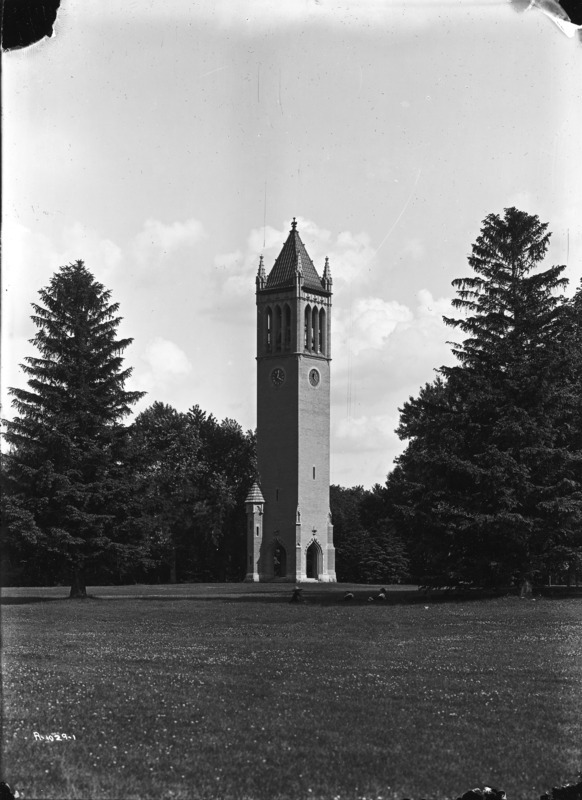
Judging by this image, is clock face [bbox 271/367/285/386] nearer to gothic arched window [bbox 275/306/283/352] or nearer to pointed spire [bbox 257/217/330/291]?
gothic arched window [bbox 275/306/283/352]

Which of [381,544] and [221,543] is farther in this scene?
[221,543]

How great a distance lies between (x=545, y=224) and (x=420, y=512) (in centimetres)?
948

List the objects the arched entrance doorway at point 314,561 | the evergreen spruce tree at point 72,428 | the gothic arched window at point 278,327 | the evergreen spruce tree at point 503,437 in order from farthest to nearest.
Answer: the gothic arched window at point 278,327, the arched entrance doorway at point 314,561, the evergreen spruce tree at point 72,428, the evergreen spruce tree at point 503,437

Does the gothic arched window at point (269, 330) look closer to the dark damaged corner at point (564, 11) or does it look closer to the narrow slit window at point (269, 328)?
the narrow slit window at point (269, 328)

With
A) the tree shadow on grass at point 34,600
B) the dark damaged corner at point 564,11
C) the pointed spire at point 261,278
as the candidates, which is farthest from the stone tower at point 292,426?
the dark damaged corner at point 564,11

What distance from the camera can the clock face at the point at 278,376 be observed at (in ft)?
238

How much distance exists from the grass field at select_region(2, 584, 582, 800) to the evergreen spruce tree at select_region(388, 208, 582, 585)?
7.84m

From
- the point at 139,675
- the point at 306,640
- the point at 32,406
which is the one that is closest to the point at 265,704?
the point at 139,675

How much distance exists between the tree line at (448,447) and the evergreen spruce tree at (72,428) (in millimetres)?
50

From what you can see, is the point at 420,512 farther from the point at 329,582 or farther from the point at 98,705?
the point at 329,582

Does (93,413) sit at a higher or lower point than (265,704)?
higher

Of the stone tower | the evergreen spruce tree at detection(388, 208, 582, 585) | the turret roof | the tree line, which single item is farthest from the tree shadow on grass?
the turret roof

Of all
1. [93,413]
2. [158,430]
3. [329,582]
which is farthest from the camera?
[158,430]

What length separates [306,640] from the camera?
1998 cm
